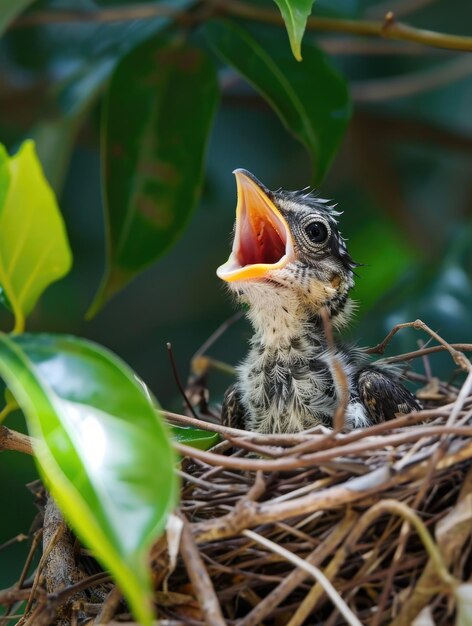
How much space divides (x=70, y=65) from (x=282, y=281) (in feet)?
4.43

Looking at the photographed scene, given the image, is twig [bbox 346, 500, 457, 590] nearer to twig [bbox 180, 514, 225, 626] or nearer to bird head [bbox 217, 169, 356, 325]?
twig [bbox 180, 514, 225, 626]

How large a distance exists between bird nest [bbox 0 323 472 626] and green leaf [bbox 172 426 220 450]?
0.16 feet

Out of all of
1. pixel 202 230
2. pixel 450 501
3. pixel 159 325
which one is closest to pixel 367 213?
pixel 202 230

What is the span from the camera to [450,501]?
1126 millimetres

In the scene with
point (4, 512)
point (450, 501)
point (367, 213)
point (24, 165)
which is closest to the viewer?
point (24, 165)

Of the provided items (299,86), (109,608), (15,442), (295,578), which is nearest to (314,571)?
(295,578)

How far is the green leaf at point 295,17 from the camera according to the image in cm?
118

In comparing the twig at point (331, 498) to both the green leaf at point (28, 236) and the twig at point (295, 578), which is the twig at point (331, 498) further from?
the green leaf at point (28, 236)

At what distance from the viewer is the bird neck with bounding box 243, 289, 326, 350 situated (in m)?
1.60

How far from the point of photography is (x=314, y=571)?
0.98m

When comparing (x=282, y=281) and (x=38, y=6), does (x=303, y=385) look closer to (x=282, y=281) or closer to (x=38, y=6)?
(x=282, y=281)

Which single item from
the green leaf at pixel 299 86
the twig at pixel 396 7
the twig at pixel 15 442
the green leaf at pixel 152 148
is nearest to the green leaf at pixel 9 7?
the green leaf at pixel 152 148

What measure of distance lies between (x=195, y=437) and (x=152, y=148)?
30.5 inches

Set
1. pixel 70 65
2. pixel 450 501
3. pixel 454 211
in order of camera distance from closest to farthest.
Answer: pixel 450 501 → pixel 70 65 → pixel 454 211
